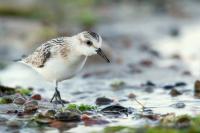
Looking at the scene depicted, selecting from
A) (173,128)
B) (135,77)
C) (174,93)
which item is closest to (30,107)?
(173,128)

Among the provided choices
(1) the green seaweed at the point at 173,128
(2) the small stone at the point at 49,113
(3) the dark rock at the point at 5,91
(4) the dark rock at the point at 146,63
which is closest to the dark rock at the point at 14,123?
(2) the small stone at the point at 49,113

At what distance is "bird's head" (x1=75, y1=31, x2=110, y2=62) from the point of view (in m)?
10.0

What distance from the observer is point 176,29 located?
22500 millimetres

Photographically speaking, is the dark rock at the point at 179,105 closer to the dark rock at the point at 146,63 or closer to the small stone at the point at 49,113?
the small stone at the point at 49,113

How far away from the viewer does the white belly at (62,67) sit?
10.2 meters

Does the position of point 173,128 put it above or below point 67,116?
below

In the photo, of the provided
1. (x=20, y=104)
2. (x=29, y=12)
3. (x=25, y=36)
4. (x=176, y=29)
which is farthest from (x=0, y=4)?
(x=20, y=104)

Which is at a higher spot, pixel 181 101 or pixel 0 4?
pixel 0 4

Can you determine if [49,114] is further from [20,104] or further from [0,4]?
[0,4]

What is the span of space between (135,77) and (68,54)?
4759mm

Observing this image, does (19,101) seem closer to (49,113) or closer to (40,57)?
(40,57)

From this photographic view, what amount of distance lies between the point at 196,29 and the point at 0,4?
737 centimetres

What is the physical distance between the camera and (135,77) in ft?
48.6

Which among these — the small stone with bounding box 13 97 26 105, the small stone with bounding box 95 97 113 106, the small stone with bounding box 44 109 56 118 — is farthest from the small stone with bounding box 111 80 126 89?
the small stone with bounding box 44 109 56 118
